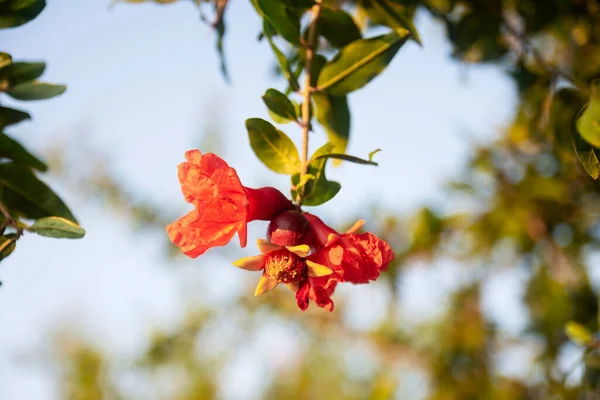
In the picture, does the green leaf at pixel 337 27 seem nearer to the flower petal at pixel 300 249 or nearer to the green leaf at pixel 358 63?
the green leaf at pixel 358 63

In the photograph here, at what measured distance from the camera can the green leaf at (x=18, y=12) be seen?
1.12m

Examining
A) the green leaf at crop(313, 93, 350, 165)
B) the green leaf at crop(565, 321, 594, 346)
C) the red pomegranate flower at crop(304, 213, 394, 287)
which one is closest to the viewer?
the red pomegranate flower at crop(304, 213, 394, 287)

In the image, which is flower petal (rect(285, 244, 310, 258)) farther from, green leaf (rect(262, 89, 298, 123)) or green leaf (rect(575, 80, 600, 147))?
green leaf (rect(575, 80, 600, 147))

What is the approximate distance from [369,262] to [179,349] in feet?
10.7

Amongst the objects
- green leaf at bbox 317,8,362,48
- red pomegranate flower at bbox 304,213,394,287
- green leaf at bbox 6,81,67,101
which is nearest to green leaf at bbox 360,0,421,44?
green leaf at bbox 317,8,362,48

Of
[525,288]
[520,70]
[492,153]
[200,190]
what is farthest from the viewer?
[492,153]

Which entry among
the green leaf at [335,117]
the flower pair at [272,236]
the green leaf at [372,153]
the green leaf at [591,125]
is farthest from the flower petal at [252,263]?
the green leaf at [591,125]

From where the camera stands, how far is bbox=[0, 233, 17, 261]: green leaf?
3.30 feet

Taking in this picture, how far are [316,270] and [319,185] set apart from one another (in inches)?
7.6

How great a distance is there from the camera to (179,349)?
3.97 metres

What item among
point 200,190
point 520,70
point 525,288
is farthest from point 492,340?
point 200,190

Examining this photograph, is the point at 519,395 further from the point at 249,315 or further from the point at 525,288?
the point at 249,315

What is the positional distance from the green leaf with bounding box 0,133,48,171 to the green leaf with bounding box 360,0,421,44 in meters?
0.90

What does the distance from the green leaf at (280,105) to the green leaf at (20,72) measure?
1.61 feet
